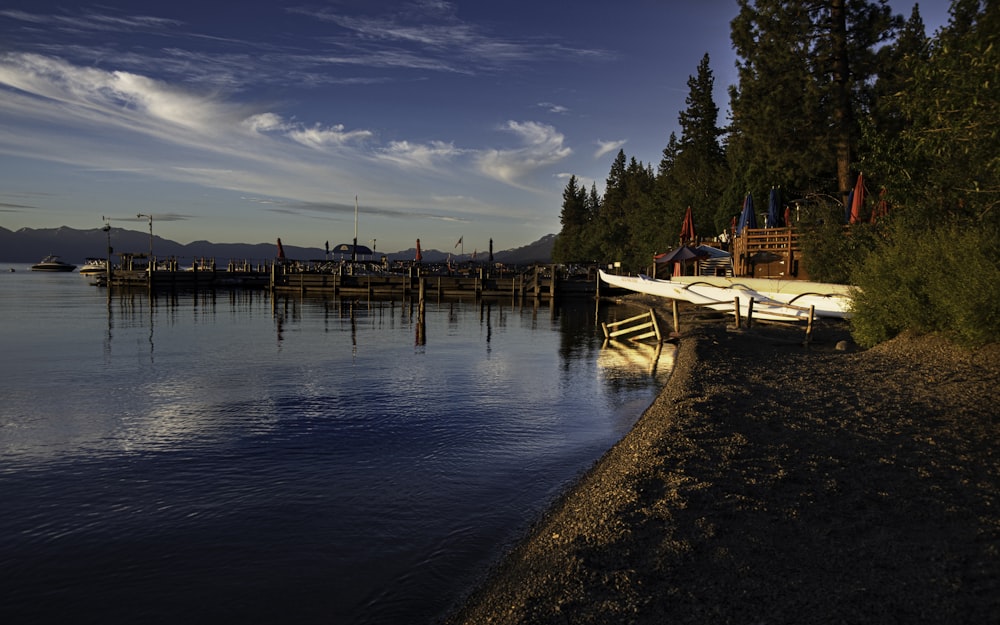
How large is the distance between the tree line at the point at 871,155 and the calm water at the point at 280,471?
759 centimetres

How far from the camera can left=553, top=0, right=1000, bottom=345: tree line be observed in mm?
12586

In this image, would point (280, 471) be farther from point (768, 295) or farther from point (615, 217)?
point (615, 217)

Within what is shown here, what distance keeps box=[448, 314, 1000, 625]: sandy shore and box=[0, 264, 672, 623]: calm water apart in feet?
3.92

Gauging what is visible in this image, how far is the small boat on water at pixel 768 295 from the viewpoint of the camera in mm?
29438

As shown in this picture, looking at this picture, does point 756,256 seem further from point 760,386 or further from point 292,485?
point 292,485

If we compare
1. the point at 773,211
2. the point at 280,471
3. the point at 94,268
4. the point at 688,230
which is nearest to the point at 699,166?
the point at 688,230

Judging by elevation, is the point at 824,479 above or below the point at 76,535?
above

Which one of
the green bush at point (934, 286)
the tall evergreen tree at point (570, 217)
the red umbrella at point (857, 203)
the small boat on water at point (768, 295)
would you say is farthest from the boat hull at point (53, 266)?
the green bush at point (934, 286)

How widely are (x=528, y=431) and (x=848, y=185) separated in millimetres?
29999

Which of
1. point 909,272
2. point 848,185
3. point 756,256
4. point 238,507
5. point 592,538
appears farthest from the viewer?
point 756,256

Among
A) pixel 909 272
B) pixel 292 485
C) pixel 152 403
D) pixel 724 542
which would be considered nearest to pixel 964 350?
pixel 909 272

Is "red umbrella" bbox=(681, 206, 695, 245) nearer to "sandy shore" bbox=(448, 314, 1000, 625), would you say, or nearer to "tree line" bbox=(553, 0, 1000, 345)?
"tree line" bbox=(553, 0, 1000, 345)

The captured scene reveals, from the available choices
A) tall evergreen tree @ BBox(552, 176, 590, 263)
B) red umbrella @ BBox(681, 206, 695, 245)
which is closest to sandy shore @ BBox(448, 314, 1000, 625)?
red umbrella @ BBox(681, 206, 695, 245)

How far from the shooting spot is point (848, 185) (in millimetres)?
35562
